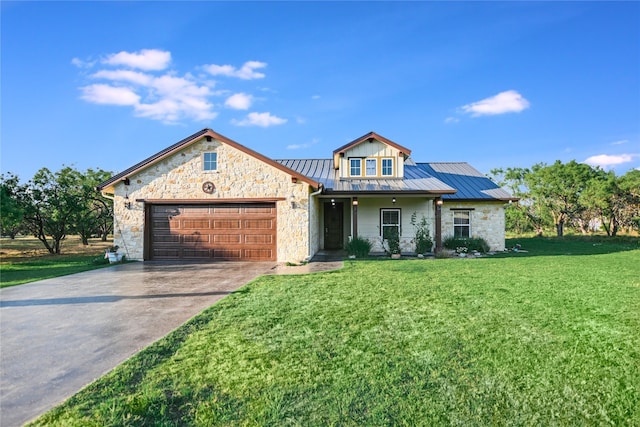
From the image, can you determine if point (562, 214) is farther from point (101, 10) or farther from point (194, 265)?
point (101, 10)

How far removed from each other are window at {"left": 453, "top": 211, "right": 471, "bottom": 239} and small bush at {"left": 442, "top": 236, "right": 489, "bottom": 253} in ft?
2.05

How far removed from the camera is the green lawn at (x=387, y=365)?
9.32 ft

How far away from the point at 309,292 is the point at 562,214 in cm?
2507

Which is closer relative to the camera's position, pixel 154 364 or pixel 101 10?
pixel 154 364

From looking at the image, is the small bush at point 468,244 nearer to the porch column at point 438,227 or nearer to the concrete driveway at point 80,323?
the porch column at point 438,227

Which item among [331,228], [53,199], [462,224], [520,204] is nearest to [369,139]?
[331,228]

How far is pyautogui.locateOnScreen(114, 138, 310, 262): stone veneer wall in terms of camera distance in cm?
1318

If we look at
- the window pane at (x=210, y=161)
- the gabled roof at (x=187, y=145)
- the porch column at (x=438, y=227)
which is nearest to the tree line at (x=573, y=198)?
the porch column at (x=438, y=227)

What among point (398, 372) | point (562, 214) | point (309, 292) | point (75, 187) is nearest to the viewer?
point (398, 372)

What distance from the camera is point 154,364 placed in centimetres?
376

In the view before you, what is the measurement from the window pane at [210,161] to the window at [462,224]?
11579 mm

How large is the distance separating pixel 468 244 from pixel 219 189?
451 inches

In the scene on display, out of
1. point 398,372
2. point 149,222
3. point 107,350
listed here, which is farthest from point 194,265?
point 398,372

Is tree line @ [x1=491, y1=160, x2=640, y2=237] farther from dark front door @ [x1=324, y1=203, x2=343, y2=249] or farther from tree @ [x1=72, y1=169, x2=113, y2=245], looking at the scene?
tree @ [x1=72, y1=169, x2=113, y2=245]
